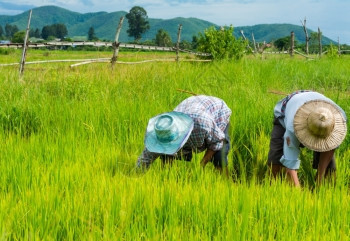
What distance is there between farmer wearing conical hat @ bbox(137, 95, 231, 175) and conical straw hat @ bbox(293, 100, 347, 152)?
1.53 ft

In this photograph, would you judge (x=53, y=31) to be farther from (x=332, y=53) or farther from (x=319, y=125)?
(x=319, y=125)

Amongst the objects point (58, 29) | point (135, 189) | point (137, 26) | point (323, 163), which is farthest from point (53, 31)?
point (135, 189)

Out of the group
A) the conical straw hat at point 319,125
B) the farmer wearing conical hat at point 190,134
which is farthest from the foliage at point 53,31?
the conical straw hat at point 319,125

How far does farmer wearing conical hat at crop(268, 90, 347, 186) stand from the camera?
2236mm

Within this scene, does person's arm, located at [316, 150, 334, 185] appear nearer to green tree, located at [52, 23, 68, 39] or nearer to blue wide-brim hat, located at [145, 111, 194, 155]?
blue wide-brim hat, located at [145, 111, 194, 155]

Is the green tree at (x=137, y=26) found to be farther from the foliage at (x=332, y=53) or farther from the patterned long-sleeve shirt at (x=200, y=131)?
the patterned long-sleeve shirt at (x=200, y=131)

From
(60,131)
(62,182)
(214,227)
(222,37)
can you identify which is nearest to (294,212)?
(214,227)

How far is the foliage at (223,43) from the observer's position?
1187cm

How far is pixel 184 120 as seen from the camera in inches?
90.4

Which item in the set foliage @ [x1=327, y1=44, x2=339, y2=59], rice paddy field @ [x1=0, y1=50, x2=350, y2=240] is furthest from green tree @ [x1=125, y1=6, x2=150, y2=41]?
rice paddy field @ [x1=0, y1=50, x2=350, y2=240]

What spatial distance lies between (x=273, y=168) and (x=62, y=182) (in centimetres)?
140

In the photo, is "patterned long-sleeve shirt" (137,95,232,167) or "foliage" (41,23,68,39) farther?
"foliage" (41,23,68,39)

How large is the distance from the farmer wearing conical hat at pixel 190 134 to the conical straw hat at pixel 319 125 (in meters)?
0.47

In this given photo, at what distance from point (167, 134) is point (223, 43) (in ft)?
33.1
